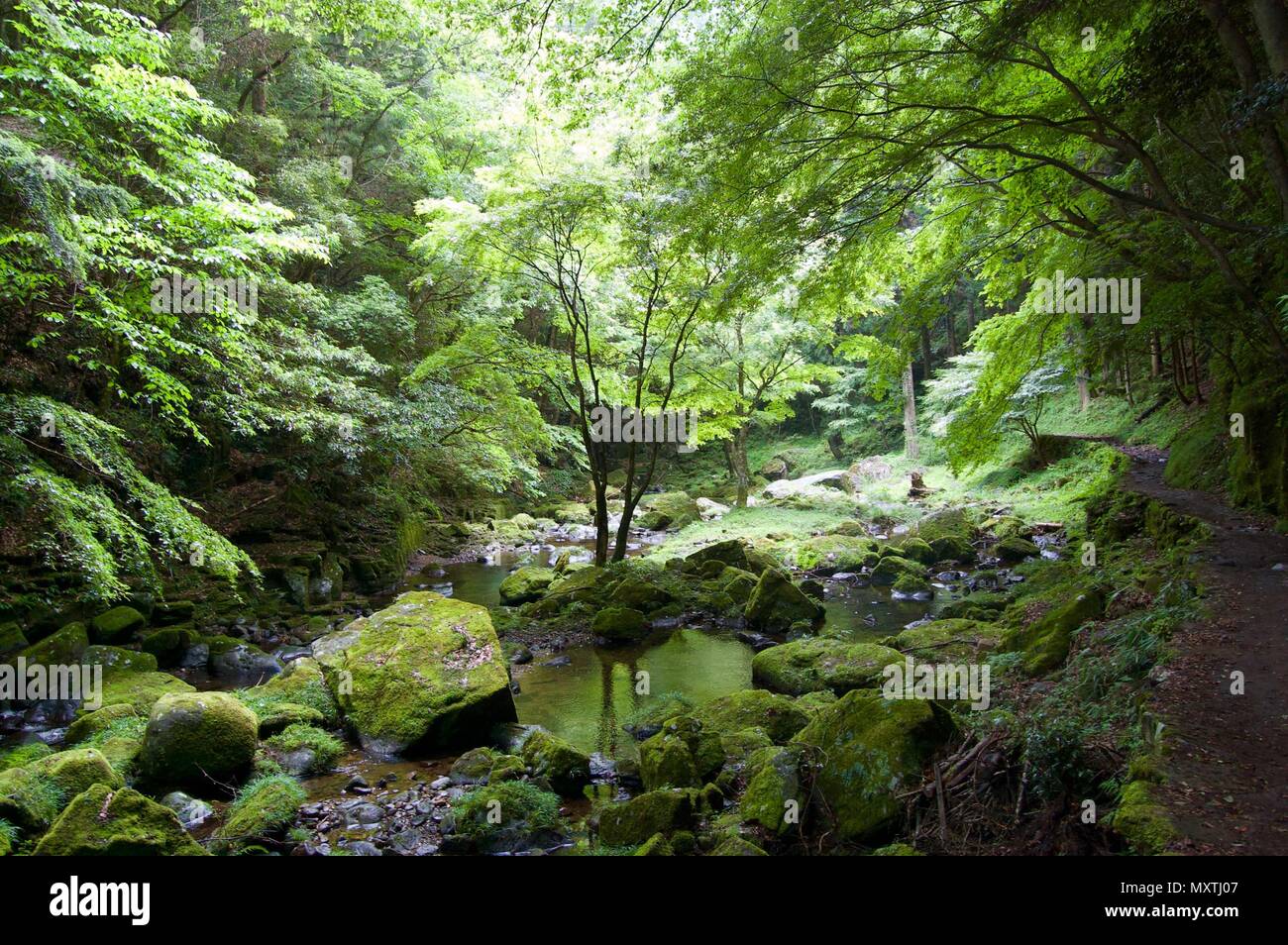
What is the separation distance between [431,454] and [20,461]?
9.70 meters

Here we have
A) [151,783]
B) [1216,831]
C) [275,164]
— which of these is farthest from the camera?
[275,164]

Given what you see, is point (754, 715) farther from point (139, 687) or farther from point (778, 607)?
point (139, 687)

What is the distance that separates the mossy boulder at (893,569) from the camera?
559 inches

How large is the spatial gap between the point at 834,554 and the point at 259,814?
13.4 metres

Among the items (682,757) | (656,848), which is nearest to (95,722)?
(682,757)

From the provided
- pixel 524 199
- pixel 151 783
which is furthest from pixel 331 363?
pixel 151 783

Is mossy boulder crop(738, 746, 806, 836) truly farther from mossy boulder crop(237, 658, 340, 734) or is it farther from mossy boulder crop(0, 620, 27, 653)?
mossy boulder crop(0, 620, 27, 653)

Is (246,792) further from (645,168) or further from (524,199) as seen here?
(645,168)

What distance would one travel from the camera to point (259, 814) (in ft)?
17.5

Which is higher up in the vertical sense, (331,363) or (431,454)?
(331,363)

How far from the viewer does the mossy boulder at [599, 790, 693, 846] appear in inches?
198

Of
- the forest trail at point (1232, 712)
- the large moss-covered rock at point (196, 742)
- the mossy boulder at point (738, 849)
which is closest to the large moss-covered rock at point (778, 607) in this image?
the forest trail at point (1232, 712)

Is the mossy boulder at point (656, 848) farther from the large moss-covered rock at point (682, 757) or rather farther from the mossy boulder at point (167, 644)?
the mossy boulder at point (167, 644)

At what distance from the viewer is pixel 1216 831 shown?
3.29m
